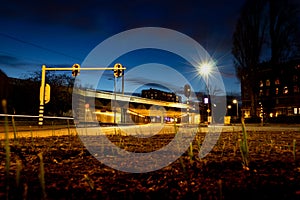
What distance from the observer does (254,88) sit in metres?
37.2

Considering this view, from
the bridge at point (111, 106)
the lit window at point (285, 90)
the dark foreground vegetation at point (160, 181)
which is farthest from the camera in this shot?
the lit window at point (285, 90)

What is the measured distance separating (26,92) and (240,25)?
28.4 meters

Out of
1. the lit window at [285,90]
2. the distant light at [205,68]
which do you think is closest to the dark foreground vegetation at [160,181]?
the distant light at [205,68]

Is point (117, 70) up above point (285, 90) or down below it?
below

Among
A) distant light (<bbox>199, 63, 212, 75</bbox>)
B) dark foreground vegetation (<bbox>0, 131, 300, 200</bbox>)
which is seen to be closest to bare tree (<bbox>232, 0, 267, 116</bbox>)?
distant light (<bbox>199, 63, 212, 75</bbox>)

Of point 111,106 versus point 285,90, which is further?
point 285,90

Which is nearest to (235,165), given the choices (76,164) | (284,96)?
(76,164)

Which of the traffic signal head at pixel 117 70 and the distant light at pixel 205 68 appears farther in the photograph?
the distant light at pixel 205 68

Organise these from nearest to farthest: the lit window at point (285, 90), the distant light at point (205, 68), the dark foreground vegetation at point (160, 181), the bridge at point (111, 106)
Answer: the dark foreground vegetation at point (160, 181), the distant light at point (205, 68), the bridge at point (111, 106), the lit window at point (285, 90)

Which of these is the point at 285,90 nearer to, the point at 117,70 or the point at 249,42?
the point at 249,42

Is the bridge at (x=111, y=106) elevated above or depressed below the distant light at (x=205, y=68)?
below

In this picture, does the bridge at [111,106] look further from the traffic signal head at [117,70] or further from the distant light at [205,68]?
the traffic signal head at [117,70]

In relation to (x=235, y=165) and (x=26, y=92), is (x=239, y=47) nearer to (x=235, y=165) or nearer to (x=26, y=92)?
(x=26, y=92)

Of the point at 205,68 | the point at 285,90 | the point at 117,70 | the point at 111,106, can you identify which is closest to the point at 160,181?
the point at 117,70
